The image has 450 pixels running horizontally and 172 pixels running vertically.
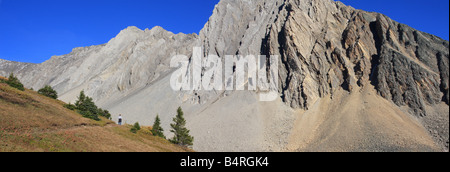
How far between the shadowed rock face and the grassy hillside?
45159 millimetres

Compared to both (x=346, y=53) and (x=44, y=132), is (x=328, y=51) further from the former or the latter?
(x=44, y=132)

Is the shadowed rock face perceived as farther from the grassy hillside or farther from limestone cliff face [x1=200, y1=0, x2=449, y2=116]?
the grassy hillside

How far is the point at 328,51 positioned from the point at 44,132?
6138cm

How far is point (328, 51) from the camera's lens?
2694 inches

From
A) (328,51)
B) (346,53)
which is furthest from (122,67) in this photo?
(346,53)

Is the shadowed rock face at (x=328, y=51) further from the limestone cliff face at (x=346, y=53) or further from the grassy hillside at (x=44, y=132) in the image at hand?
the grassy hillside at (x=44, y=132)

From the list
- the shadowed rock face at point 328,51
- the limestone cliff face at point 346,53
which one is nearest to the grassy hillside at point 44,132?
the limestone cliff face at point 346,53

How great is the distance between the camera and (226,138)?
5675cm

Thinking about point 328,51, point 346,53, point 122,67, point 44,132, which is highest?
point 122,67

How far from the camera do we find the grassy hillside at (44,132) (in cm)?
1917

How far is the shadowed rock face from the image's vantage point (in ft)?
184
